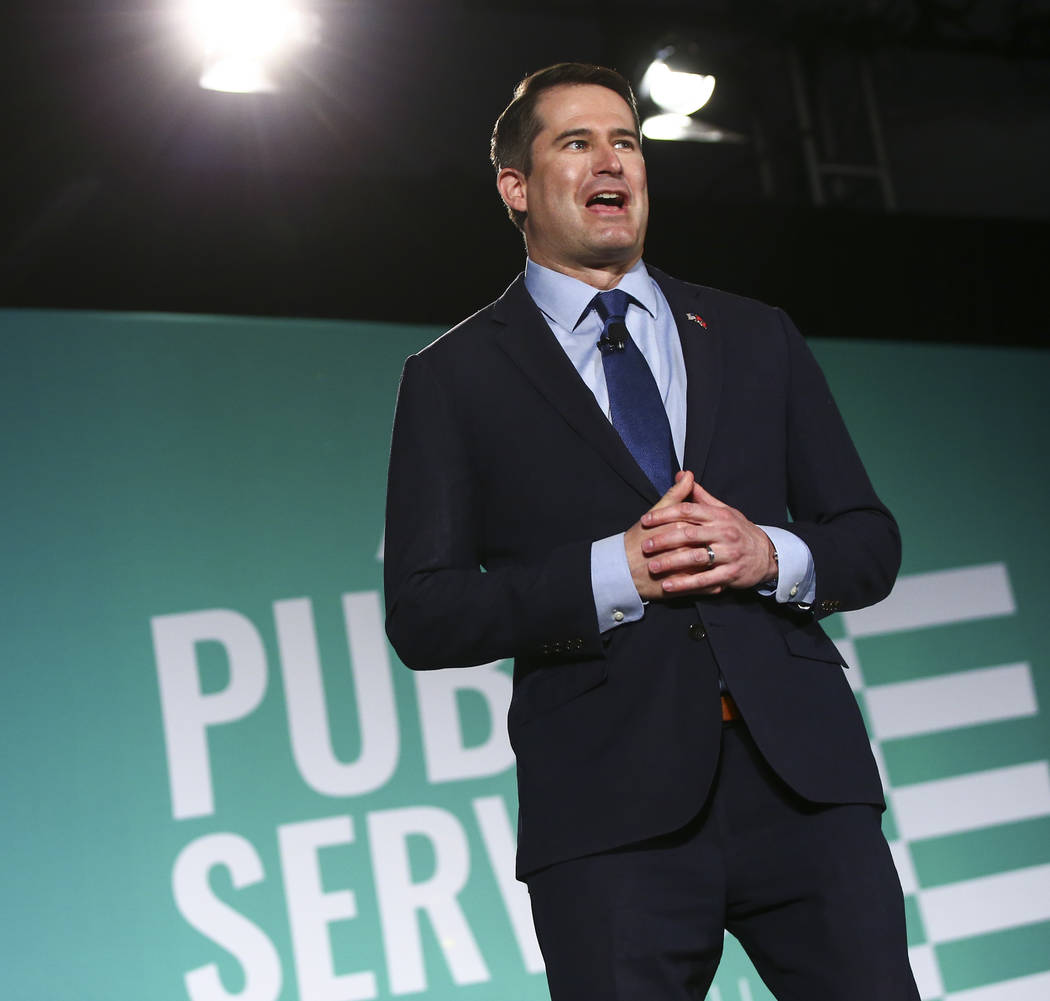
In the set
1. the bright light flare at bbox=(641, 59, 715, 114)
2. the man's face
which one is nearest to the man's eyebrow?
the man's face

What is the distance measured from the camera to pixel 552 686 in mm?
1329

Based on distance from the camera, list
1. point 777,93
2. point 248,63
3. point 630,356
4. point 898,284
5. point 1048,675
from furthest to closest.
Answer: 1. point 777,93
2. point 898,284
3. point 1048,675
4. point 248,63
5. point 630,356

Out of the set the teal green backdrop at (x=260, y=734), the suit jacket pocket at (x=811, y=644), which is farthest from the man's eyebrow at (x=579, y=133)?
the teal green backdrop at (x=260, y=734)

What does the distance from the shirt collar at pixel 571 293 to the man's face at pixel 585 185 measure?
0.9 inches

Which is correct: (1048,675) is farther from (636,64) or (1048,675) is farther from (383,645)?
(636,64)

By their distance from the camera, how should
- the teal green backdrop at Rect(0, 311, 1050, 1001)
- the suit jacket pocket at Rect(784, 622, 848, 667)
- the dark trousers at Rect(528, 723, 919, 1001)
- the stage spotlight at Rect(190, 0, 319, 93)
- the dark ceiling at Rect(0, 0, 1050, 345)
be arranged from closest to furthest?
the dark trousers at Rect(528, 723, 919, 1001) < the suit jacket pocket at Rect(784, 622, 848, 667) < the teal green backdrop at Rect(0, 311, 1050, 1001) < the dark ceiling at Rect(0, 0, 1050, 345) < the stage spotlight at Rect(190, 0, 319, 93)

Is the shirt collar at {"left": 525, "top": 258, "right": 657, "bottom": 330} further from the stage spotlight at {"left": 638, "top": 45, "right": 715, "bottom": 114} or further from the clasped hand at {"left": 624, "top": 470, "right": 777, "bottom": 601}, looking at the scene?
the stage spotlight at {"left": 638, "top": 45, "right": 715, "bottom": 114}

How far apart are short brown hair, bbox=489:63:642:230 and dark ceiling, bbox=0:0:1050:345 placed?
6.56ft

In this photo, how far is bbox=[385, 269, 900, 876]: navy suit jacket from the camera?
1.25m

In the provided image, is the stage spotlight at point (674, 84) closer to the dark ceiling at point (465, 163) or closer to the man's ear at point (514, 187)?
→ the dark ceiling at point (465, 163)

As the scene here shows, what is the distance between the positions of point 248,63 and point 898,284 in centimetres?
216

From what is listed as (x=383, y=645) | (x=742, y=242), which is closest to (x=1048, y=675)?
(x=742, y=242)

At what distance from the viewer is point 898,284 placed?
14.0ft

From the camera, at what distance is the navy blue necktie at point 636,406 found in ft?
4.48
